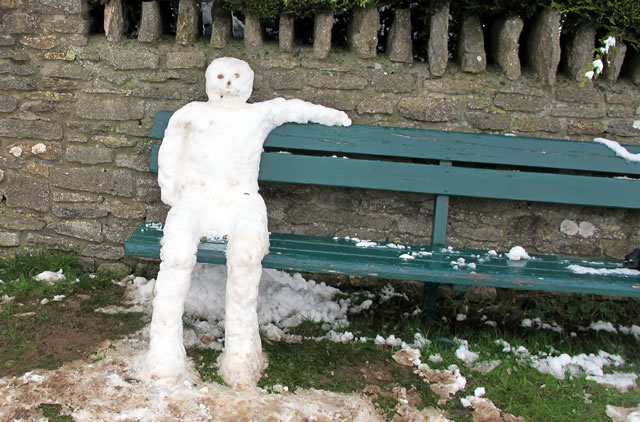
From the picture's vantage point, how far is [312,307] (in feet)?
12.2

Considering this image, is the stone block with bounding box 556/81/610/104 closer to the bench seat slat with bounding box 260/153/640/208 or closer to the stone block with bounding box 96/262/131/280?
the bench seat slat with bounding box 260/153/640/208

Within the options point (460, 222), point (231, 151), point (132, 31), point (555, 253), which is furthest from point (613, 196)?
point (132, 31)

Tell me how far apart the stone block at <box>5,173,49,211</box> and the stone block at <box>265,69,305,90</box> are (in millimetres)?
1512

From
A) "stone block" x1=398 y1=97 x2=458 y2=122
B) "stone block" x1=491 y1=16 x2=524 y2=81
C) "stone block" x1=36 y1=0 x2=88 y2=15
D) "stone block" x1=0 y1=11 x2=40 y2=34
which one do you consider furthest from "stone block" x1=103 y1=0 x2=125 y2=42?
"stone block" x1=491 y1=16 x2=524 y2=81

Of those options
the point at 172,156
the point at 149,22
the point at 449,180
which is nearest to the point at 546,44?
Result: the point at 449,180

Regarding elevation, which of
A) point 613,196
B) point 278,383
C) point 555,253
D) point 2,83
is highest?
point 2,83

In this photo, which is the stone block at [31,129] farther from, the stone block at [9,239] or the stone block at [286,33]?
the stone block at [286,33]

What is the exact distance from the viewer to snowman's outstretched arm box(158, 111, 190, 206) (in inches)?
132

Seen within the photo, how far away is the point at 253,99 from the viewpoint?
3840 millimetres

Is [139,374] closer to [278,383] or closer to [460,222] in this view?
[278,383]

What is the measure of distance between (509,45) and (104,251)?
2.66 meters

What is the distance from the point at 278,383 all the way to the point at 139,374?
60 centimetres

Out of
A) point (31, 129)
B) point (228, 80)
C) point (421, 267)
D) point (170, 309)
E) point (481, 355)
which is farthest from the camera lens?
point (31, 129)

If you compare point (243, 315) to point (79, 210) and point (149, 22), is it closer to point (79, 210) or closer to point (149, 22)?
point (79, 210)
